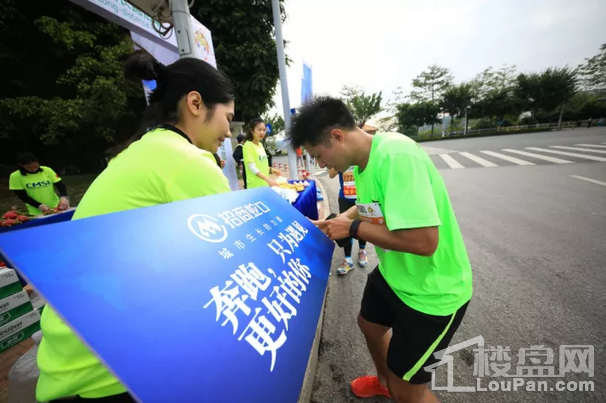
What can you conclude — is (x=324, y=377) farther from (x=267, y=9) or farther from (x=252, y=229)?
(x=267, y=9)

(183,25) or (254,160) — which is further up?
(183,25)

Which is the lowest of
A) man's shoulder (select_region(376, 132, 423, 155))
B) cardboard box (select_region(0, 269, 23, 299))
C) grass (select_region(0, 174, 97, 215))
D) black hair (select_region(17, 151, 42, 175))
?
grass (select_region(0, 174, 97, 215))

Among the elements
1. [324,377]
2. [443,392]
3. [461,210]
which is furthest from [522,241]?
[324,377]

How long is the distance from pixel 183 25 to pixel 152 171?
8.10ft

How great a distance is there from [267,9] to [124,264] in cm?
1303

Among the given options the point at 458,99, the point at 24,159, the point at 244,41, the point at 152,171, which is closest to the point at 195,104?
the point at 152,171

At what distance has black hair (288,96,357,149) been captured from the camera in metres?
1.32

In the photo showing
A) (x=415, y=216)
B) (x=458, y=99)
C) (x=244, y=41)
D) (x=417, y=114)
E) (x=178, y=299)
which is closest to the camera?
(x=178, y=299)

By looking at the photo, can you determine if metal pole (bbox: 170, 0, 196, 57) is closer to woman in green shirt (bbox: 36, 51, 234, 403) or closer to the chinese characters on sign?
woman in green shirt (bbox: 36, 51, 234, 403)

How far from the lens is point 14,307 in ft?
7.39

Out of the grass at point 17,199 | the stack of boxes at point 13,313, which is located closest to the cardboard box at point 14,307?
the stack of boxes at point 13,313

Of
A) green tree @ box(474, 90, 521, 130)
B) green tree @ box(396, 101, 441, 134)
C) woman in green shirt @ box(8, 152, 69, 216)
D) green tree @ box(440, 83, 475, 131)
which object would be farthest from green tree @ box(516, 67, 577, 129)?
woman in green shirt @ box(8, 152, 69, 216)

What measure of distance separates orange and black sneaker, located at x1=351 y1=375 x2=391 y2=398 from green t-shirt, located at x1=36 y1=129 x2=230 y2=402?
150cm

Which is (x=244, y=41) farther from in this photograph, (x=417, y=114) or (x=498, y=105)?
(x=498, y=105)
